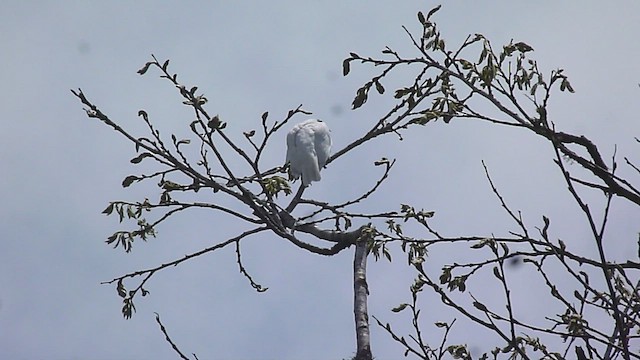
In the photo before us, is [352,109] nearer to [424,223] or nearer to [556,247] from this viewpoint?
[424,223]

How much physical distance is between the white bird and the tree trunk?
6.81 feet

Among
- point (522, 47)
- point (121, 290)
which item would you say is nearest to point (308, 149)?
point (121, 290)

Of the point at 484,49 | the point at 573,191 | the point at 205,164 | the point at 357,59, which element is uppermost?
the point at 205,164

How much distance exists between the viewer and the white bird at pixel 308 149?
6.94 metres

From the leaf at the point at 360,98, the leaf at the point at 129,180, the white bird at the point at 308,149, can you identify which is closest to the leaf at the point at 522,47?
the leaf at the point at 360,98

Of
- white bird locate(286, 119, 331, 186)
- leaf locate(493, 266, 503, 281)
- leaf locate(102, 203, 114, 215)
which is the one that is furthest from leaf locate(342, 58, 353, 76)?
white bird locate(286, 119, 331, 186)

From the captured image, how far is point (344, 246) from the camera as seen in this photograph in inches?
196

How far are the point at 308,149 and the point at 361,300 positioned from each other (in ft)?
9.44

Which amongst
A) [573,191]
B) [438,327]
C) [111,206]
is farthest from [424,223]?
[111,206]

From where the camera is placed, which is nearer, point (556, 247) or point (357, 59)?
point (556, 247)

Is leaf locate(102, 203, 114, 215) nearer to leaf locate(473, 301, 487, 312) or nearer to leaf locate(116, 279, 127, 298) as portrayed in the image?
leaf locate(116, 279, 127, 298)

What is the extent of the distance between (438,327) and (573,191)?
1.40 m

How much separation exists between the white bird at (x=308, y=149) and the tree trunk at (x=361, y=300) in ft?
6.81

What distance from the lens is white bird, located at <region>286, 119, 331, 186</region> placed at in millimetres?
6941
